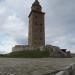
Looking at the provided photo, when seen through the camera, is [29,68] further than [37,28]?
No

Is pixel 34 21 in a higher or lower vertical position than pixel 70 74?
higher

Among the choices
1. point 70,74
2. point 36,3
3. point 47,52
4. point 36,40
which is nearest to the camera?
point 70,74

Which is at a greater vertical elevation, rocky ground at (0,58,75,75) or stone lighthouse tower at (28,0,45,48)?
stone lighthouse tower at (28,0,45,48)

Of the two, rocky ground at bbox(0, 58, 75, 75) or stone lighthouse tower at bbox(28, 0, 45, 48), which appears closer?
rocky ground at bbox(0, 58, 75, 75)

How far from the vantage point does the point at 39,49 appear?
6234 centimetres

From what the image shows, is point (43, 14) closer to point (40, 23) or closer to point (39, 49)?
point (40, 23)

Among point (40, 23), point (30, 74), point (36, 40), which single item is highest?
point (40, 23)

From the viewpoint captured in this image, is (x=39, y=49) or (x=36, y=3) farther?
(x=36, y=3)

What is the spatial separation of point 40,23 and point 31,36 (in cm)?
553

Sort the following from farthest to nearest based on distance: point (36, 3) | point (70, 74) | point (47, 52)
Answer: point (36, 3)
point (47, 52)
point (70, 74)

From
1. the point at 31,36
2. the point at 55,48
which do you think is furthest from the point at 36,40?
the point at 55,48

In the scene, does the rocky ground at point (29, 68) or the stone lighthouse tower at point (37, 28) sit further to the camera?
the stone lighthouse tower at point (37, 28)

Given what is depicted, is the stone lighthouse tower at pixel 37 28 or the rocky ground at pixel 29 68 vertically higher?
the stone lighthouse tower at pixel 37 28

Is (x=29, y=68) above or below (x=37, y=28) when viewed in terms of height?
below
